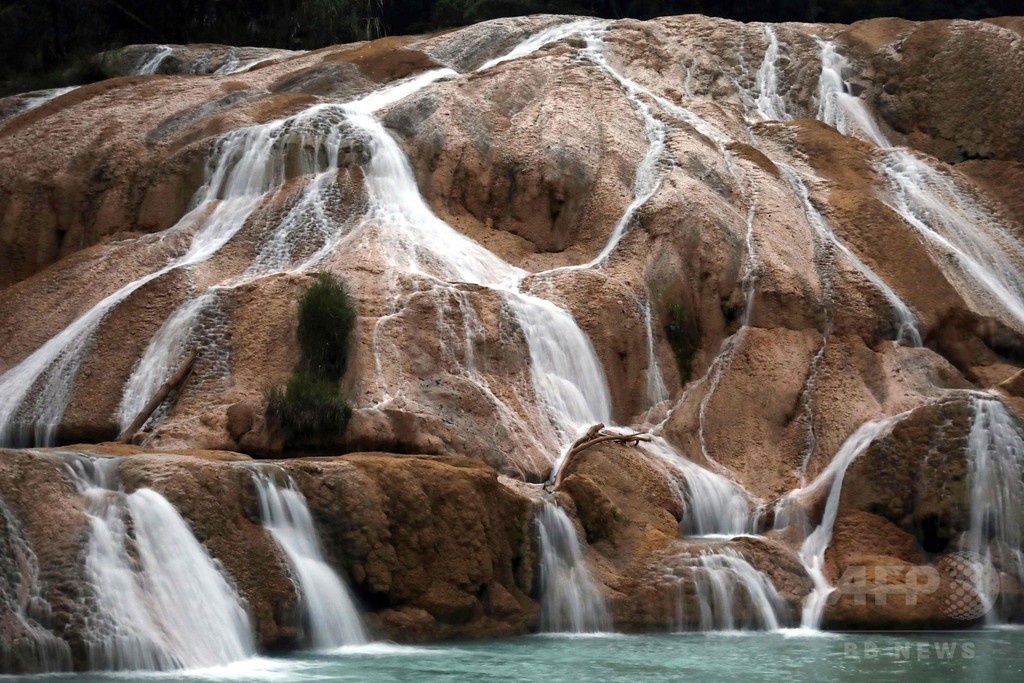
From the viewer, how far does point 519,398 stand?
75.6ft

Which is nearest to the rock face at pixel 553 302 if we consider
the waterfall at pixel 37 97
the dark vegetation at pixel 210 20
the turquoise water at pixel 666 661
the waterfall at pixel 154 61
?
the waterfall at pixel 37 97

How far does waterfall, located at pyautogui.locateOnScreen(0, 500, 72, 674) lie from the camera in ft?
45.7

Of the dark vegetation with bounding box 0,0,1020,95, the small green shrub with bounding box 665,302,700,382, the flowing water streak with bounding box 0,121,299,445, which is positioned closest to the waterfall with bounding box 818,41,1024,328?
the small green shrub with bounding box 665,302,700,382

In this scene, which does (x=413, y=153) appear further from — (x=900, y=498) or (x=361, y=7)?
(x=361, y=7)

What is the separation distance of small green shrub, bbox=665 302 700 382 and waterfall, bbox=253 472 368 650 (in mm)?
10103

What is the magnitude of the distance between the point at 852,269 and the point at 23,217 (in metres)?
15.6

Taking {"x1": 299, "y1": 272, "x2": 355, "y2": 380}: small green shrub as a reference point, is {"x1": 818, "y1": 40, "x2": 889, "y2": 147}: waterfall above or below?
above

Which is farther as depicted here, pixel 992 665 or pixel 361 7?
pixel 361 7

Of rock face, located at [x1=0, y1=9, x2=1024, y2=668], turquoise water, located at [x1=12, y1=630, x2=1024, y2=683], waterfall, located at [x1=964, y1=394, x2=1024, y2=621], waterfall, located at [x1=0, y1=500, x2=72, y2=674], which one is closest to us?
waterfall, located at [x1=0, y1=500, x2=72, y2=674]

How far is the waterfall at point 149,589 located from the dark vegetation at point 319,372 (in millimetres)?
4443

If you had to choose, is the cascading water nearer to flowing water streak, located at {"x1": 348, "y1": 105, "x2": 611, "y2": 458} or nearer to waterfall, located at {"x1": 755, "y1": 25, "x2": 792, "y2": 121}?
flowing water streak, located at {"x1": 348, "y1": 105, "x2": 611, "y2": 458}


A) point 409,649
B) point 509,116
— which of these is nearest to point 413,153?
point 509,116

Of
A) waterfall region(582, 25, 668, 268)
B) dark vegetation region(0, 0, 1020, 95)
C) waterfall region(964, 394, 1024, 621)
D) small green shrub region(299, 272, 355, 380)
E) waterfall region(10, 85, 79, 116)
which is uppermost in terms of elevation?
dark vegetation region(0, 0, 1020, 95)

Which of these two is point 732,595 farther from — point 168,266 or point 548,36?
point 548,36
